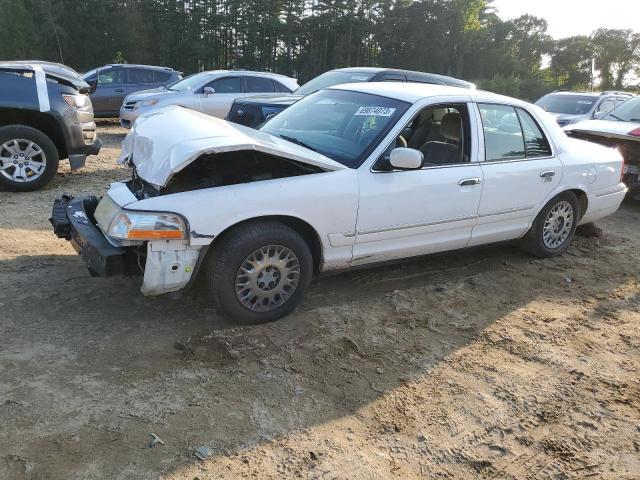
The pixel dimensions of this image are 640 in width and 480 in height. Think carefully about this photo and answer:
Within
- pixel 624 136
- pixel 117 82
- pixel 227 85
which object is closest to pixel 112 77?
pixel 117 82

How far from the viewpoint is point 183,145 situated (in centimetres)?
350

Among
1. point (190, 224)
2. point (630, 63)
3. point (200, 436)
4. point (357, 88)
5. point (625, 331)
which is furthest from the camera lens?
point (630, 63)

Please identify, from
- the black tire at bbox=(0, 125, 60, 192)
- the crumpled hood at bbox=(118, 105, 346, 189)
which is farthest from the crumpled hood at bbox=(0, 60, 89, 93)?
the crumpled hood at bbox=(118, 105, 346, 189)

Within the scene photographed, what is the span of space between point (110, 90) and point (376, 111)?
39.9ft

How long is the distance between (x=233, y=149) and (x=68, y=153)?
15.2ft

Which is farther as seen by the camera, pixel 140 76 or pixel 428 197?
pixel 140 76

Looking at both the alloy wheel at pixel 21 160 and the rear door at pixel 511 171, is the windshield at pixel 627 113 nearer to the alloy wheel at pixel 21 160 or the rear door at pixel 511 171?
the rear door at pixel 511 171

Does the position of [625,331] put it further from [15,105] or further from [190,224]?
[15,105]

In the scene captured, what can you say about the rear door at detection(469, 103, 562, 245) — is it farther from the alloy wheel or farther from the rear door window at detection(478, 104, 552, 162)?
the alloy wheel

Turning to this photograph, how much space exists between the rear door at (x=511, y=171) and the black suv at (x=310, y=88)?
3.18 metres

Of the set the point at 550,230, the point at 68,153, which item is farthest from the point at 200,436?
the point at 68,153

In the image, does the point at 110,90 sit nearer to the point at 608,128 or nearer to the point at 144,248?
the point at 608,128

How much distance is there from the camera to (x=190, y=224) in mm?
3336

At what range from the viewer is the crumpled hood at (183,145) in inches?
134
